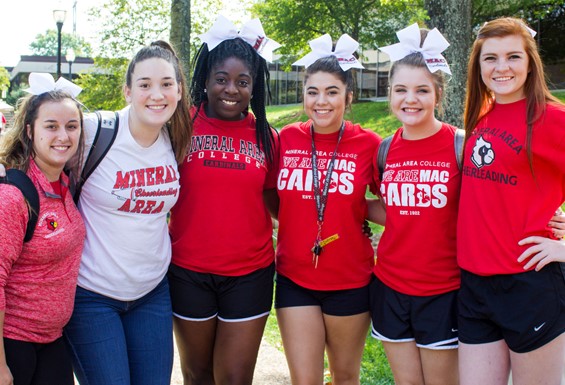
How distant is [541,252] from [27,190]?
2498mm

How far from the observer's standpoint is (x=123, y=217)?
3211 mm

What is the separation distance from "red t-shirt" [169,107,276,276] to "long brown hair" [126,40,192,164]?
0.39 ft

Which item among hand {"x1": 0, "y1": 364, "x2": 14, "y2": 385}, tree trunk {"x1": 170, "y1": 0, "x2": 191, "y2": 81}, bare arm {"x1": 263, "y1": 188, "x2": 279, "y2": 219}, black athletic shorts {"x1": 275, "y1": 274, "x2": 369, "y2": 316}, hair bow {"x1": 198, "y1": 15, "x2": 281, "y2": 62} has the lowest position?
hand {"x1": 0, "y1": 364, "x2": 14, "y2": 385}

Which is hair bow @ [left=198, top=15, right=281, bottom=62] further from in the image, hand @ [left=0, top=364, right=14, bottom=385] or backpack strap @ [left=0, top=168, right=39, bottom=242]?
hand @ [left=0, top=364, right=14, bottom=385]

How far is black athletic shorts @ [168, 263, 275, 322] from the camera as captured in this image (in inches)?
141

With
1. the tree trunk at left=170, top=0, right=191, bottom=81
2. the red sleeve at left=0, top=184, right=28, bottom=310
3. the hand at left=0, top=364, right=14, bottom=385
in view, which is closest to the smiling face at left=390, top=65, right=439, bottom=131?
the red sleeve at left=0, top=184, right=28, bottom=310

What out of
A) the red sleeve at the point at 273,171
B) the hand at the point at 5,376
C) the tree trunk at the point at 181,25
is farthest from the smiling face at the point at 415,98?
the tree trunk at the point at 181,25

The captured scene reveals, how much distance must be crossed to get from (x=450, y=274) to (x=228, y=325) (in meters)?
1.39

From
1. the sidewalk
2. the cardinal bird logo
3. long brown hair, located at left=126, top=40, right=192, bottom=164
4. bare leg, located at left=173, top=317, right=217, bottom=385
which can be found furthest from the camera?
the sidewalk

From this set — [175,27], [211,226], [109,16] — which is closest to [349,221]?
[211,226]

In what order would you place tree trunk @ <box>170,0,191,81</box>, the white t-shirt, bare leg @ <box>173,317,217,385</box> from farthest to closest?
tree trunk @ <box>170,0,191,81</box>
bare leg @ <box>173,317,217,385</box>
the white t-shirt

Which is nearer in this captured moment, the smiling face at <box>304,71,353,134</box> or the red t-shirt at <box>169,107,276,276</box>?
the red t-shirt at <box>169,107,276,276</box>

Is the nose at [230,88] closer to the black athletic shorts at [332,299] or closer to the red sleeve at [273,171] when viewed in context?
the red sleeve at [273,171]

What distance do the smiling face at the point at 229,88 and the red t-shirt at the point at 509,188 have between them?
1.47 meters
